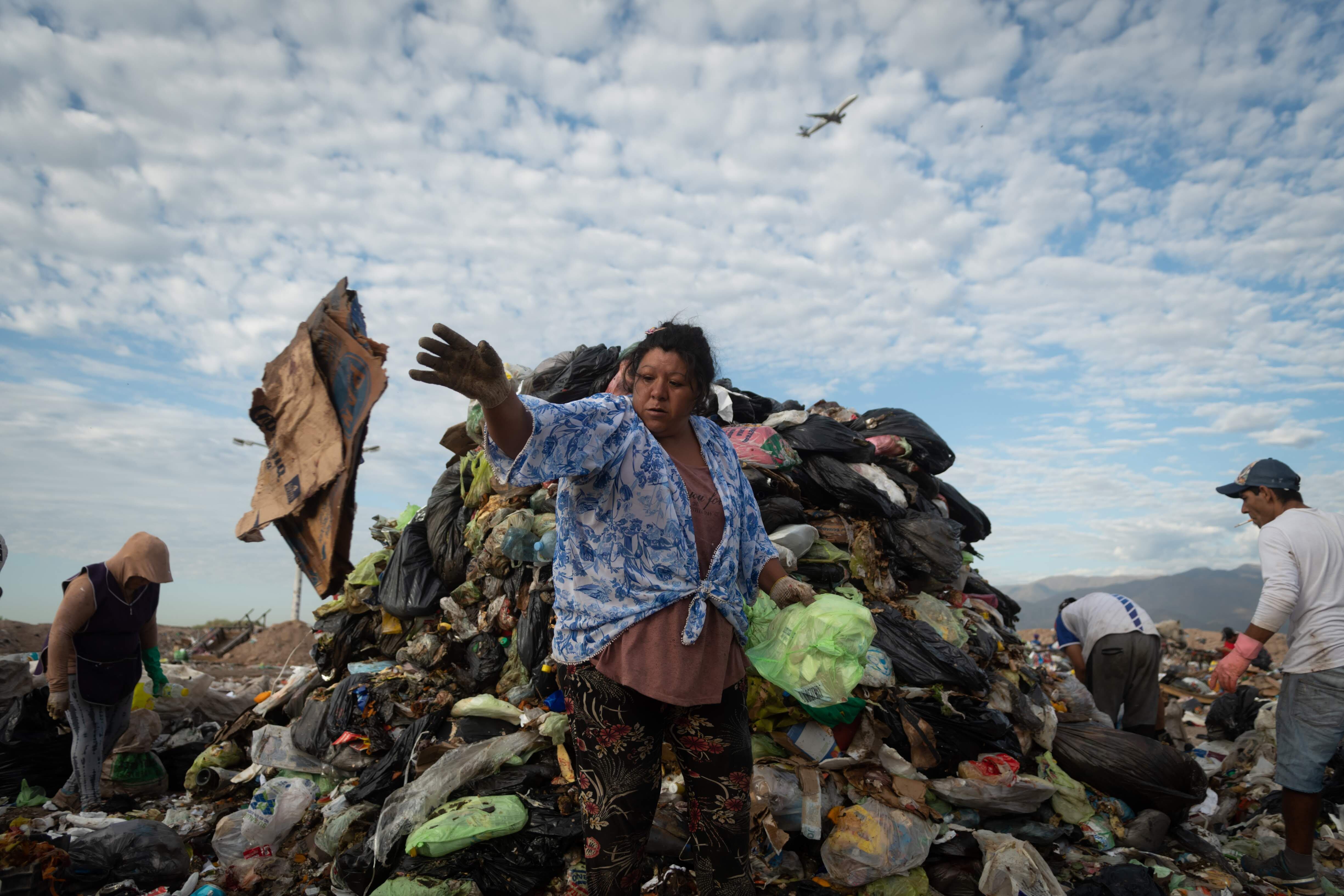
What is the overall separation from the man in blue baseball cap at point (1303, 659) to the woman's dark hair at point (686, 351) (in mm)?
2551

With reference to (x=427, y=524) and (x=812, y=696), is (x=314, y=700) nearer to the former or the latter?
(x=427, y=524)

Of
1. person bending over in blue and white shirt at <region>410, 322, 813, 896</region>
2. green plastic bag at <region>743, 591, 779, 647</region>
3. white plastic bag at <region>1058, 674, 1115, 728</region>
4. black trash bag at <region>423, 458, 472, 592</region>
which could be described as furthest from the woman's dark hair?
white plastic bag at <region>1058, 674, 1115, 728</region>

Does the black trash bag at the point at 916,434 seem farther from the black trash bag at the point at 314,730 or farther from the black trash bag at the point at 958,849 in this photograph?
the black trash bag at the point at 314,730

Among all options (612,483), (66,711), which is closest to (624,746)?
(612,483)

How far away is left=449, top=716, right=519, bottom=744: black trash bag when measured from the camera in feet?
9.60

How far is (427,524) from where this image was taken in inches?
151

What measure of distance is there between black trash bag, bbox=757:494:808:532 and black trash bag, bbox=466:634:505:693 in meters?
1.41

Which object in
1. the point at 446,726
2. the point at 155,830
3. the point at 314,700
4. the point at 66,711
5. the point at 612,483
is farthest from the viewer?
the point at 66,711

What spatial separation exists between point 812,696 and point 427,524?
2598mm

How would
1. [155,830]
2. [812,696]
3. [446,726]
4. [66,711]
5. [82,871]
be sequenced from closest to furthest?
[812,696]
[82,871]
[155,830]
[446,726]
[66,711]

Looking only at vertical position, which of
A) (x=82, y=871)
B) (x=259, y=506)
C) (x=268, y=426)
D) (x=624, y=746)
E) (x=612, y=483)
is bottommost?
(x=82, y=871)

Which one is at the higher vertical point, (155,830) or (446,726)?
(446,726)

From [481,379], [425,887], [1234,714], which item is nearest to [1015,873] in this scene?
[425,887]

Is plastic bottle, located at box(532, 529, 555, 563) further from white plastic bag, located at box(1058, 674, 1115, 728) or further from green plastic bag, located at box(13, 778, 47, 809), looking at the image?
green plastic bag, located at box(13, 778, 47, 809)
